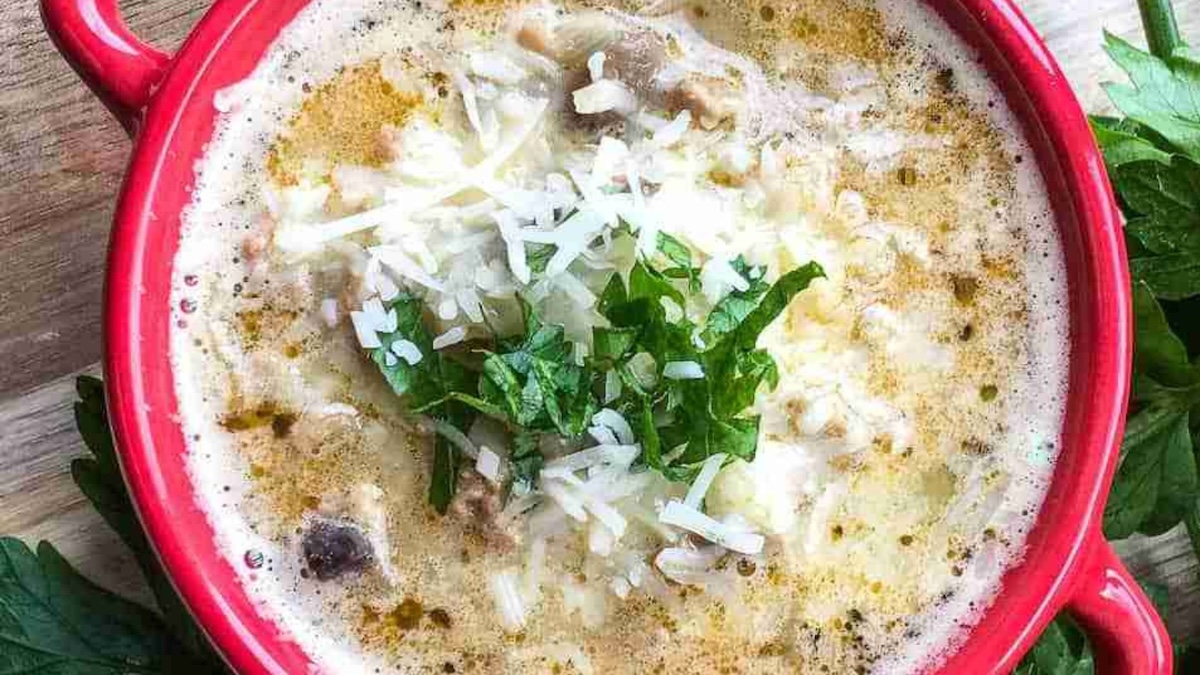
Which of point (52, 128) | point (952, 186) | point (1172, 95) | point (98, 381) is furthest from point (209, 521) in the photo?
point (1172, 95)

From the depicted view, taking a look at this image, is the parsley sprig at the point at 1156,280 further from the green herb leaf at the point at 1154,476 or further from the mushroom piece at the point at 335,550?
the mushroom piece at the point at 335,550

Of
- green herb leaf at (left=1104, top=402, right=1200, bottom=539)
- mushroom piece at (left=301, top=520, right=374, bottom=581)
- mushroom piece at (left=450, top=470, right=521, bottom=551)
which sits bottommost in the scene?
green herb leaf at (left=1104, top=402, right=1200, bottom=539)

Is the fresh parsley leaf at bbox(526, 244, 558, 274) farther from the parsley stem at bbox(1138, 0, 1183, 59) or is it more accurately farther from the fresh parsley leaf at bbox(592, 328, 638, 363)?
the parsley stem at bbox(1138, 0, 1183, 59)

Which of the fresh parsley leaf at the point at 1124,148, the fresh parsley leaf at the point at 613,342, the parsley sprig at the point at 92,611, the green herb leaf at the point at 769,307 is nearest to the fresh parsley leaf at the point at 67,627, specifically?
the parsley sprig at the point at 92,611

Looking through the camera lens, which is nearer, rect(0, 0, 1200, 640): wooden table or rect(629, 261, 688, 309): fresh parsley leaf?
rect(629, 261, 688, 309): fresh parsley leaf

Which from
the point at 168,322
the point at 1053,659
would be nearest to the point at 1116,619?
the point at 1053,659

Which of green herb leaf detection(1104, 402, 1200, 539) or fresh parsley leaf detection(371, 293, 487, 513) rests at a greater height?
fresh parsley leaf detection(371, 293, 487, 513)

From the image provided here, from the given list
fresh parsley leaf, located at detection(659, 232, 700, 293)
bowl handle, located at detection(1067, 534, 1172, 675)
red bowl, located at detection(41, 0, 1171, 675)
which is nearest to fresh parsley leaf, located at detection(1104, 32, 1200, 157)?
red bowl, located at detection(41, 0, 1171, 675)

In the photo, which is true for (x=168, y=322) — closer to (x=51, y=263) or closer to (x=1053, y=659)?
(x=51, y=263)
